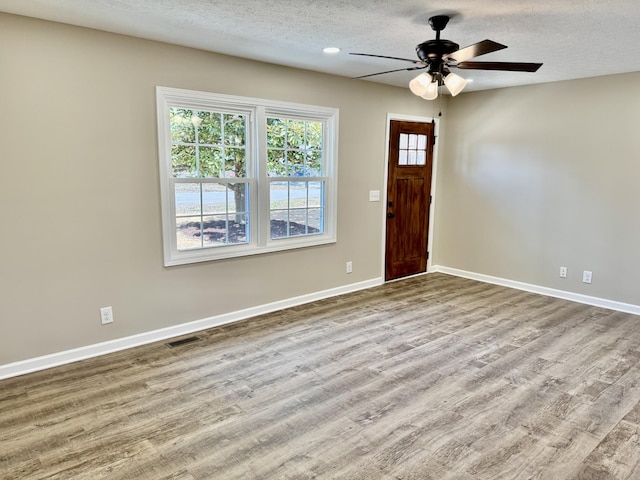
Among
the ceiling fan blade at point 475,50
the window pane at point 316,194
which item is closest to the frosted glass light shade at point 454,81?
the ceiling fan blade at point 475,50

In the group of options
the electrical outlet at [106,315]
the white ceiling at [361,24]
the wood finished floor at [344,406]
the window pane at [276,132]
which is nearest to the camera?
the wood finished floor at [344,406]

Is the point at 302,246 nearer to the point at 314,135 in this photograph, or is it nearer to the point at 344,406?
the point at 314,135

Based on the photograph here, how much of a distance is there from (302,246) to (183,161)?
1.54 metres

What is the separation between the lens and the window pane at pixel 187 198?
3.68 meters

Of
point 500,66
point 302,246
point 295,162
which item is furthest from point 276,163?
point 500,66

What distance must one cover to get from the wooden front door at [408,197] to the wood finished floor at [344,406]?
166 cm

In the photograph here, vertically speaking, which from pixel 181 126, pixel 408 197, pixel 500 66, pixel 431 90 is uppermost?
pixel 500 66

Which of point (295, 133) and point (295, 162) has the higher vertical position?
point (295, 133)

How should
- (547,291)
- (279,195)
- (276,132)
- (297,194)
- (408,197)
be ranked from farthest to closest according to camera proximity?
(408,197), (547,291), (297,194), (279,195), (276,132)

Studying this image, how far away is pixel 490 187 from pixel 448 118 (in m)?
1.14

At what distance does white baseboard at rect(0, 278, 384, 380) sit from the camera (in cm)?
308

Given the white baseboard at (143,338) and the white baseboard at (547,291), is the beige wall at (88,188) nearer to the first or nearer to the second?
the white baseboard at (143,338)

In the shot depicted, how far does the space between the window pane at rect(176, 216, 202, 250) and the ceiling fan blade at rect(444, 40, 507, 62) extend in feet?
7.98

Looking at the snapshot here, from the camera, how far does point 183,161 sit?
12.0ft
